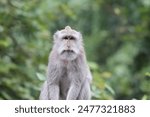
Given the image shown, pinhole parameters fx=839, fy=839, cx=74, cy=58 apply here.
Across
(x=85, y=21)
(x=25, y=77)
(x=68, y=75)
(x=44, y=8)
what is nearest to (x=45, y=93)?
(x=68, y=75)

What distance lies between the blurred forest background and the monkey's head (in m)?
1.57

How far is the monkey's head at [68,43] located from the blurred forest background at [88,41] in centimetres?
157

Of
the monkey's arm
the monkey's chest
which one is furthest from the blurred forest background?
the monkey's arm

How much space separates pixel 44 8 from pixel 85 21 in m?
2.82

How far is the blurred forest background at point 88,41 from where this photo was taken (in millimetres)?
13016

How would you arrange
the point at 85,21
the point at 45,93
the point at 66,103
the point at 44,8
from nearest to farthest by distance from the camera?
the point at 66,103 < the point at 45,93 < the point at 44,8 < the point at 85,21

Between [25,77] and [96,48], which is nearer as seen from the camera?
[25,77]

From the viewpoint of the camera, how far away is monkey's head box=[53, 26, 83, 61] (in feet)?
29.5

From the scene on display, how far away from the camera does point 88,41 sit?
62.1ft

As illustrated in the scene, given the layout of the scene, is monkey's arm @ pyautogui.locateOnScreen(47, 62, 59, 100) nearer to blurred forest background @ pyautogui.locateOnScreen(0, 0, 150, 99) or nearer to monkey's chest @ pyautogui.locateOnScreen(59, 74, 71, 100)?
monkey's chest @ pyautogui.locateOnScreen(59, 74, 71, 100)

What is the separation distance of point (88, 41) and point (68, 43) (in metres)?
9.91

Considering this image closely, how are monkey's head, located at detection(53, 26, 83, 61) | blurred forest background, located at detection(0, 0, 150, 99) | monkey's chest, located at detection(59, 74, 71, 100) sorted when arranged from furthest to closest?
blurred forest background, located at detection(0, 0, 150, 99) → monkey's chest, located at detection(59, 74, 71, 100) → monkey's head, located at detection(53, 26, 83, 61)

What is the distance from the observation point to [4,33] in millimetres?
13438

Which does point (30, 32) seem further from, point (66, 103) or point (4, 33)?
point (66, 103)
